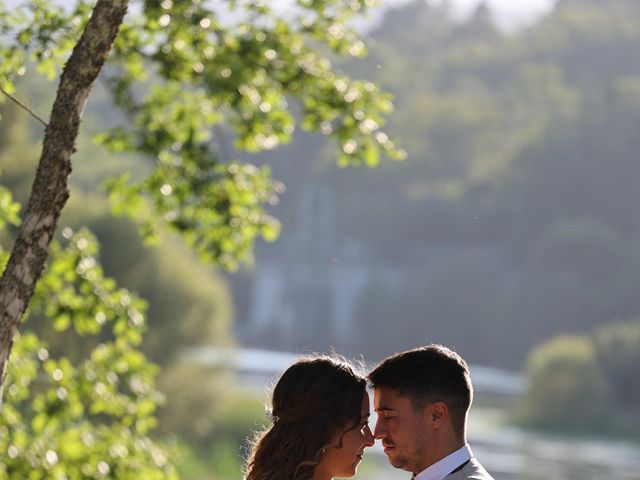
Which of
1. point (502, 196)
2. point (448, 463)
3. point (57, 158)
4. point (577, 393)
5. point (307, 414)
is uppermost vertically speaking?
point (502, 196)

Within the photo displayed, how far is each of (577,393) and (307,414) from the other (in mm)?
43519

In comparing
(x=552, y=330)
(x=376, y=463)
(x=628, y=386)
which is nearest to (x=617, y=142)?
(x=552, y=330)

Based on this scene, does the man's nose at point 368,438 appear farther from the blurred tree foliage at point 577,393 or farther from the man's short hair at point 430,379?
the blurred tree foliage at point 577,393

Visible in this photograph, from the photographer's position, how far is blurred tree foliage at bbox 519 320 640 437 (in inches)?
1761

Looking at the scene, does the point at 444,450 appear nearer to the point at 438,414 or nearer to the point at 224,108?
the point at 438,414

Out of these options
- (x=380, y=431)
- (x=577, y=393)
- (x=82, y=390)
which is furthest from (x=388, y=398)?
(x=577, y=393)

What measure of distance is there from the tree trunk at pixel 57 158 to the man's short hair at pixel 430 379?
2.60ft

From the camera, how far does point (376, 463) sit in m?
34.7

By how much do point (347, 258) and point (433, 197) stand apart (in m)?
6.62

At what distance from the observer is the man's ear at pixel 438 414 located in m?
2.27

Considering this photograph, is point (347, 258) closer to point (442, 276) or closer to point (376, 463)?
point (442, 276)

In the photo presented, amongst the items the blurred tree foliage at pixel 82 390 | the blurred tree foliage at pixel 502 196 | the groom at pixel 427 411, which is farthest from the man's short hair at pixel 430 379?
the blurred tree foliage at pixel 502 196

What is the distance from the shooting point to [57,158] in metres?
2.89

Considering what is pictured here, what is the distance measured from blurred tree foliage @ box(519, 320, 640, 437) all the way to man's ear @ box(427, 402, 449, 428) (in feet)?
139
